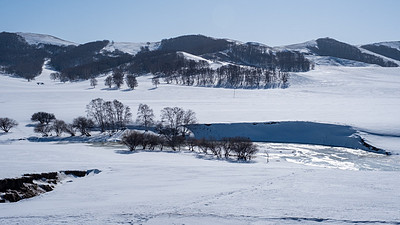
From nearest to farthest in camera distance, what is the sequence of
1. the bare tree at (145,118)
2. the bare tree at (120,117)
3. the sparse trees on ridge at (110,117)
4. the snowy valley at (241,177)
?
the snowy valley at (241,177) → the bare tree at (145,118) → the sparse trees on ridge at (110,117) → the bare tree at (120,117)

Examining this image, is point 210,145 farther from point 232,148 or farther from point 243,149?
point 243,149

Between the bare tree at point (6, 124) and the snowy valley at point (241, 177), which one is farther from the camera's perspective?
the bare tree at point (6, 124)

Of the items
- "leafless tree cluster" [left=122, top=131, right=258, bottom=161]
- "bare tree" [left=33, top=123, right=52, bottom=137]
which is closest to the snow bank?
"leafless tree cluster" [left=122, top=131, right=258, bottom=161]

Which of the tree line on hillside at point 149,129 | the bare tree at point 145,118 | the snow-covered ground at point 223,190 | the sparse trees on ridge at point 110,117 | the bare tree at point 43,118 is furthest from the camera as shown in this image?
the bare tree at point 43,118

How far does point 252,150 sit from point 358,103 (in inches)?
1881

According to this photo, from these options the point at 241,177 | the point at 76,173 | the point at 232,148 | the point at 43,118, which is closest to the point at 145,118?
the point at 43,118

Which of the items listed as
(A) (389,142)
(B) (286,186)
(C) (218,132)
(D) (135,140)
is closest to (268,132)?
(C) (218,132)

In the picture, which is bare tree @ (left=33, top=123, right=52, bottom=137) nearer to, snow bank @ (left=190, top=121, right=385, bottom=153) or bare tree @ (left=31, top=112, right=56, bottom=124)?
bare tree @ (left=31, top=112, right=56, bottom=124)

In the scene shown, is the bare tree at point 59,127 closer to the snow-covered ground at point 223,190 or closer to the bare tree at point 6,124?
the snow-covered ground at point 223,190

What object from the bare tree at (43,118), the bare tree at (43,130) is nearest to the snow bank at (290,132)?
the bare tree at (43,130)

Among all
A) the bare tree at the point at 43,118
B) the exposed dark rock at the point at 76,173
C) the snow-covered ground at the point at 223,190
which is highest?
the bare tree at the point at 43,118

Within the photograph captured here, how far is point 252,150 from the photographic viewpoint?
35156mm

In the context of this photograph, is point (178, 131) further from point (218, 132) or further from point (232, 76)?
point (232, 76)

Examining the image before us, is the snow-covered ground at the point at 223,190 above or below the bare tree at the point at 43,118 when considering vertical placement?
below
